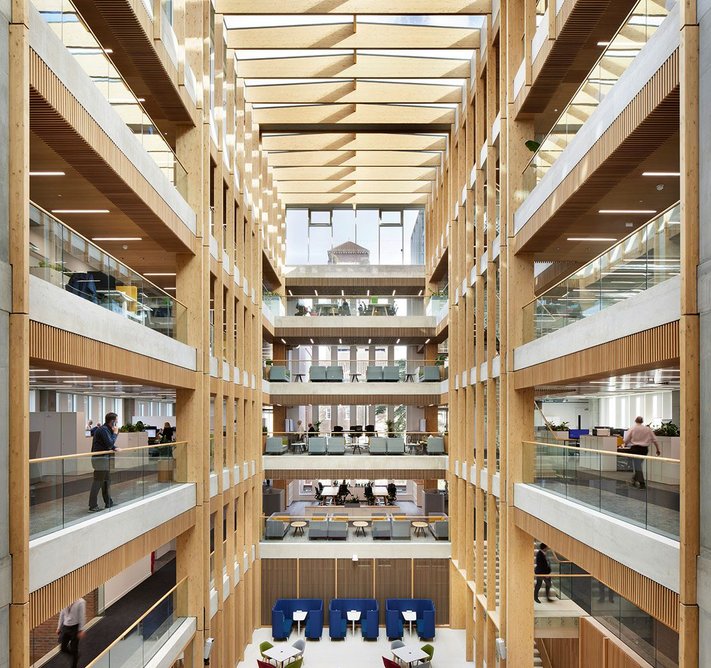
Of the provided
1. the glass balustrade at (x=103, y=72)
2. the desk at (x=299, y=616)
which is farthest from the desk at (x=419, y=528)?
the glass balustrade at (x=103, y=72)

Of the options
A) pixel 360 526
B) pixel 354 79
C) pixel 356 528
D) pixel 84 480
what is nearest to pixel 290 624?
pixel 360 526

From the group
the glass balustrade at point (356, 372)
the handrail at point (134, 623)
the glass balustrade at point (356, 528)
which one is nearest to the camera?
the handrail at point (134, 623)

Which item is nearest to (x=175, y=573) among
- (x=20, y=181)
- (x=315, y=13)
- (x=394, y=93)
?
(x=20, y=181)

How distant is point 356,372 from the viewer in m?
26.4

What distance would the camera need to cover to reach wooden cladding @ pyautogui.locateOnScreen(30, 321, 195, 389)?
7094mm

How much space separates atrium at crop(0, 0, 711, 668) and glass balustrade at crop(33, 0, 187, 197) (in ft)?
0.19

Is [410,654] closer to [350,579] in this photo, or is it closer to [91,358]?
[350,579]

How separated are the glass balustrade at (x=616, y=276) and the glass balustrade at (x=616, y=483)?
188cm

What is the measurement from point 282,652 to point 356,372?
11.4 m

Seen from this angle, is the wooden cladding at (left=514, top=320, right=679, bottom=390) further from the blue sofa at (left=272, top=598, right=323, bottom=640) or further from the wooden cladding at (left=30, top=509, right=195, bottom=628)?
the blue sofa at (left=272, top=598, right=323, bottom=640)

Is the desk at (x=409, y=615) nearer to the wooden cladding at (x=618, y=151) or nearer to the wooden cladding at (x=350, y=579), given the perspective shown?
the wooden cladding at (x=350, y=579)

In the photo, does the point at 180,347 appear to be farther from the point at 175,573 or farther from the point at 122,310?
the point at 175,573

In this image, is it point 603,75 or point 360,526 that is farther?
point 360,526

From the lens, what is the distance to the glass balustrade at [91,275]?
714cm
